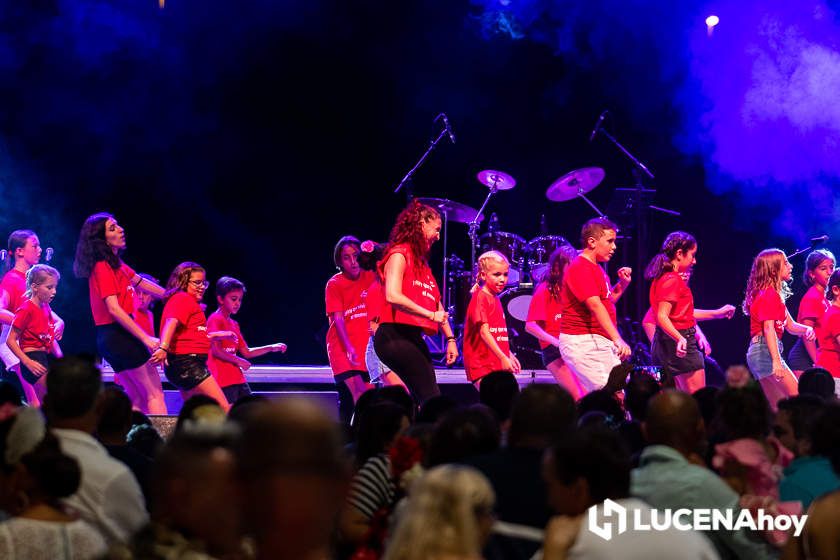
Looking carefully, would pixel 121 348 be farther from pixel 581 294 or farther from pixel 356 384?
pixel 581 294

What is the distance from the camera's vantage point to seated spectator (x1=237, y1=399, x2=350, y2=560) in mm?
1445

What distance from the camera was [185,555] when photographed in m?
1.95

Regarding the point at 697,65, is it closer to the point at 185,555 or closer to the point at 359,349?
the point at 359,349

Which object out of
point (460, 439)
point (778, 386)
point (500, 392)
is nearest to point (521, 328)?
point (778, 386)

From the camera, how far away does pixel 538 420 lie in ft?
12.0

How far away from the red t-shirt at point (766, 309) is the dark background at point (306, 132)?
3716mm

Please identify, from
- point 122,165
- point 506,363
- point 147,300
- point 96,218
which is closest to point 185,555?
point 506,363

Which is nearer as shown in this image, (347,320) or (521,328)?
(347,320)

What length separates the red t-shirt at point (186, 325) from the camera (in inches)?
329

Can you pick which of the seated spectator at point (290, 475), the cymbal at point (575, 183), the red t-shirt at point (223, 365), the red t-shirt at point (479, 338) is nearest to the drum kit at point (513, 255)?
the cymbal at point (575, 183)

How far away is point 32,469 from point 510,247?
1052cm

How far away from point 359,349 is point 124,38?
21.6 feet

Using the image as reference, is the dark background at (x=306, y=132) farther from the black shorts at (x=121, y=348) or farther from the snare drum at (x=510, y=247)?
the black shorts at (x=121, y=348)

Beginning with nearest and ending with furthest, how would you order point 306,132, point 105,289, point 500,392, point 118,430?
point 118,430 → point 500,392 → point 105,289 → point 306,132
